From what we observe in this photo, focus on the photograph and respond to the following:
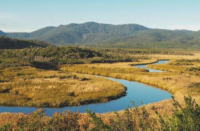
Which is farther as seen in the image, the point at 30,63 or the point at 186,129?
the point at 30,63

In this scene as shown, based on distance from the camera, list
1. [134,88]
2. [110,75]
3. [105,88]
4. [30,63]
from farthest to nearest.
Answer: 1. [30,63]
2. [110,75]
3. [134,88]
4. [105,88]

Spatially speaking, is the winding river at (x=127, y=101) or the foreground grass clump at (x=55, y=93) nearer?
the winding river at (x=127, y=101)

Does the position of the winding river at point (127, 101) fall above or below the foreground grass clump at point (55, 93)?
below

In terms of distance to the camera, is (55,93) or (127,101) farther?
(55,93)

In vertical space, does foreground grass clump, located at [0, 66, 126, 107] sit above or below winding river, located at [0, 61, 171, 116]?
above

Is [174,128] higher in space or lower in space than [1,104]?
higher

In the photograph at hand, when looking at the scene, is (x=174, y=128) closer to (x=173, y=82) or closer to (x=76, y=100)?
(x=76, y=100)

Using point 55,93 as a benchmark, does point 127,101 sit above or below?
below

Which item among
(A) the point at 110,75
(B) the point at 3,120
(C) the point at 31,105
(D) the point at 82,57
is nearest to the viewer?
(B) the point at 3,120

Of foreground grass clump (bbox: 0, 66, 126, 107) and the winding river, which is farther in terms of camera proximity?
foreground grass clump (bbox: 0, 66, 126, 107)

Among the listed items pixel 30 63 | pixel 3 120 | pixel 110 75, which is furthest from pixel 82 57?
pixel 3 120
